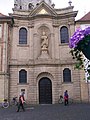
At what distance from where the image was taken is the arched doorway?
29750 millimetres

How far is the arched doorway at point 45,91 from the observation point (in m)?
29.8

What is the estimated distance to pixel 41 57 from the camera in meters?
30.6

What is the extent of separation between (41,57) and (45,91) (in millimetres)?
4570

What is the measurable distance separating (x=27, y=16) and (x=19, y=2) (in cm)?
3417

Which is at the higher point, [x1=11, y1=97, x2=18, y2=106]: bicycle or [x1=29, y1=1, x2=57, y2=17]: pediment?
[x1=29, y1=1, x2=57, y2=17]: pediment

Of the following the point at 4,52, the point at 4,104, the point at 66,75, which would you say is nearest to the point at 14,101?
the point at 4,104

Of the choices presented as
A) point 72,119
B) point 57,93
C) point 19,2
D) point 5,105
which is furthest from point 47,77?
point 19,2

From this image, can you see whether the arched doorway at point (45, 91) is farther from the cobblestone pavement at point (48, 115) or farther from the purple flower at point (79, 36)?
the purple flower at point (79, 36)

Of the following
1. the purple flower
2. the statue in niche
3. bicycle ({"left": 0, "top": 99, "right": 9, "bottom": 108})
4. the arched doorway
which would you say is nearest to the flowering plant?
the purple flower

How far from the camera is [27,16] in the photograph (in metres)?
32.1

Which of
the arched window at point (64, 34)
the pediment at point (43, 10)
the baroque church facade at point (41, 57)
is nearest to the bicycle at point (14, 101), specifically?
the baroque church facade at point (41, 57)

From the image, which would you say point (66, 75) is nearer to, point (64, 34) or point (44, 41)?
point (44, 41)

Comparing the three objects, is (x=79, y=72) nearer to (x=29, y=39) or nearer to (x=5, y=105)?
(x=29, y=39)

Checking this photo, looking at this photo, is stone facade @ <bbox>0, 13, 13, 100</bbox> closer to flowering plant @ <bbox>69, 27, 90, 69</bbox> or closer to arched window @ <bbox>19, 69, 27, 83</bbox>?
arched window @ <bbox>19, 69, 27, 83</bbox>
